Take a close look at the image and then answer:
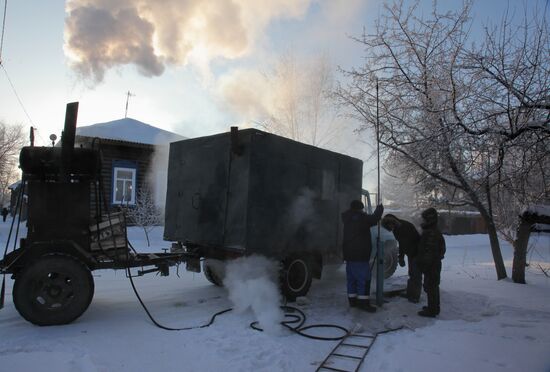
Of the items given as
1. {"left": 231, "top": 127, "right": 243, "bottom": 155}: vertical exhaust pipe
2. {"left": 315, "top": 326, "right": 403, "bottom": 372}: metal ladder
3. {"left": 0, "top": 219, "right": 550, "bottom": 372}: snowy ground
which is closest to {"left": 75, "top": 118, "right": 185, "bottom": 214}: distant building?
{"left": 0, "top": 219, "right": 550, "bottom": 372}: snowy ground

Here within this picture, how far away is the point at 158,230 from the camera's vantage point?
60.1 ft

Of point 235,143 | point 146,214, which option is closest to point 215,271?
point 235,143

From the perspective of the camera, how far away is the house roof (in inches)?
1030

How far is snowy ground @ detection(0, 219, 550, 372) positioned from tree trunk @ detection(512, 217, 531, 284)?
4.03 feet

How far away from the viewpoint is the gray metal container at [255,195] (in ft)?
21.4

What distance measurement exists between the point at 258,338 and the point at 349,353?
1101mm

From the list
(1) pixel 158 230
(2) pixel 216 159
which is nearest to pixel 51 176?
(2) pixel 216 159

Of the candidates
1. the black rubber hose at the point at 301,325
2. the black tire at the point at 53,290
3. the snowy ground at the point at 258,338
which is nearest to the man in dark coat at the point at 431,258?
the snowy ground at the point at 258,338

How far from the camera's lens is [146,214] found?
17281 millimetres

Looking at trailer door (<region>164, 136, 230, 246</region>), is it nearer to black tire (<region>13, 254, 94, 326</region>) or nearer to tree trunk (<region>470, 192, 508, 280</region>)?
black tire (<region>13, 254, 94, 326</region>)

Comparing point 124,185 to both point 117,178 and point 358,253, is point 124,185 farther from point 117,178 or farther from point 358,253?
point 358,253

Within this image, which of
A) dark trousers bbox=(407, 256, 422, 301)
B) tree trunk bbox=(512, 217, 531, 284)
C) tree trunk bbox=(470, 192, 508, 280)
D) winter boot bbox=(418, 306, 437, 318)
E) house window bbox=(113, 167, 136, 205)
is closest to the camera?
winter boot bbox=(418, 306, 437, 318)

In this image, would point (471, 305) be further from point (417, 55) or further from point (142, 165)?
point (142, 165)

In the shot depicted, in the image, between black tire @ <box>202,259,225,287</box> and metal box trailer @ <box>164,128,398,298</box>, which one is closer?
metal box trailer @ <box>164,128,398,298</box>
